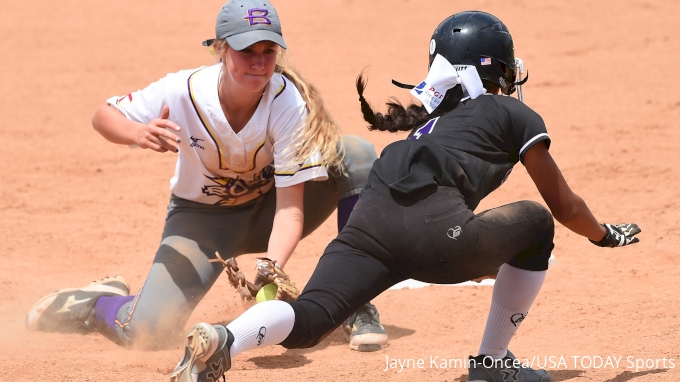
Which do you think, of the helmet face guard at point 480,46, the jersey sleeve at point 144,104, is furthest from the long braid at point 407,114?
the jersey sleeve at point 144,104

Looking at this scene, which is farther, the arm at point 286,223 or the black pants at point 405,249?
the arm at point 286,223

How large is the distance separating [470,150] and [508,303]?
0.62m

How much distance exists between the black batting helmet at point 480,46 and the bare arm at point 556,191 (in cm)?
42

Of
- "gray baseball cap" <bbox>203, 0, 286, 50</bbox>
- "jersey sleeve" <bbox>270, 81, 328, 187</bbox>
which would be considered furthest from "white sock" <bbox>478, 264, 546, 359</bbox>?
"gray baseball cap" <bbox>203, 0, 286, 50</bbox>

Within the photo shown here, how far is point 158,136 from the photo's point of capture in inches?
146

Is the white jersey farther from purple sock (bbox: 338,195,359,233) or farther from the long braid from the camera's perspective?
the long braid

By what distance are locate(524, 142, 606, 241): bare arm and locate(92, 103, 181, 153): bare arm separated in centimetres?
143

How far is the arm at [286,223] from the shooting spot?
388cm

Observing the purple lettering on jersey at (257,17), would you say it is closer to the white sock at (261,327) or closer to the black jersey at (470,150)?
the black jersey at (470,150)

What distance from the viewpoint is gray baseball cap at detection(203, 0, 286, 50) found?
145 inches

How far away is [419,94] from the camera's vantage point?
330cm

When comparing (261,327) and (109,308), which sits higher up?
(261,327)

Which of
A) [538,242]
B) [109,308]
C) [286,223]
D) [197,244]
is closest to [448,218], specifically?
[538,242]

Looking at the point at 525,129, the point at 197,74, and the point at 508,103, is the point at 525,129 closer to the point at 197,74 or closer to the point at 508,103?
the point at 508,103
